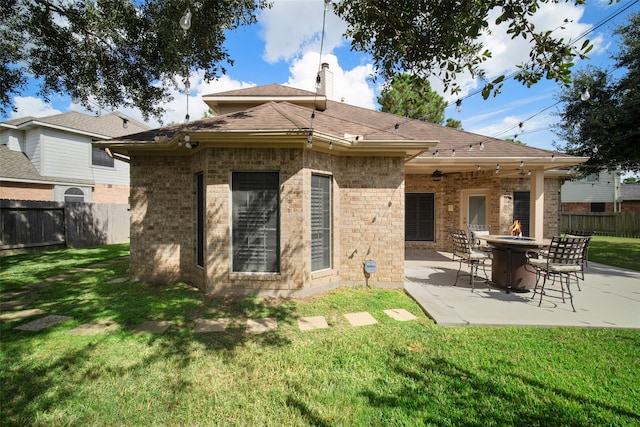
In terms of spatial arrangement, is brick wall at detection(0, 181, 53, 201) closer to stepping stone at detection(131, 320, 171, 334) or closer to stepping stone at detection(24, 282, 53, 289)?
stepping stone at detection(24, 282, 53, 289)

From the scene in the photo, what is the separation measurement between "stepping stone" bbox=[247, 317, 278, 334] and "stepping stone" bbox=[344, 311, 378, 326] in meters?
1.27

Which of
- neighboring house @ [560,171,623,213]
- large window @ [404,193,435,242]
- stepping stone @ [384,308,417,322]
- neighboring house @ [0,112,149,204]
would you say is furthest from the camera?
neighboring house @ [560,171,623,213]

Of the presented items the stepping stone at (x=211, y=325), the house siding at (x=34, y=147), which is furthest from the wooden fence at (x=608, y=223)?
the house siding at (x=34, y=147)

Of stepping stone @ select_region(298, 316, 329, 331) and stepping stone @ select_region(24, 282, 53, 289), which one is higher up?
stepping stone @ select_region(24, 282, 53, 289)

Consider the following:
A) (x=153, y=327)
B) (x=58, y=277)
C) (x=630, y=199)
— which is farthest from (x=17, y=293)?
(x=630, y=199)

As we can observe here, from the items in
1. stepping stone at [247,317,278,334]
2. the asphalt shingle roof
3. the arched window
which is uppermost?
the asphalt shingle roof

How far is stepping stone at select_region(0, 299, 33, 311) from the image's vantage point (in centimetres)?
514

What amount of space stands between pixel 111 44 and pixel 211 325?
6.94 m

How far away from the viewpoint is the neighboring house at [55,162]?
47.2 feet

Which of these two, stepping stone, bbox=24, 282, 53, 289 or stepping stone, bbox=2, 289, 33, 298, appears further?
stepping stone, bbox=24, 282, 53, 289

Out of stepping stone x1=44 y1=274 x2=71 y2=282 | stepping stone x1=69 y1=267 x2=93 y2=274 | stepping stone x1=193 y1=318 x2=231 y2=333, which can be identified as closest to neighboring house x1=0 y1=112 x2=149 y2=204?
stepping stone x1=69 y1=267 x2=93 y2=274

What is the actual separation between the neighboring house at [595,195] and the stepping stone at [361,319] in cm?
3084

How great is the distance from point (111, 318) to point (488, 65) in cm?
749

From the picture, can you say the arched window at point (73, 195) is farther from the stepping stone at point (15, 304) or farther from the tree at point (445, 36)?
the tree at point (445, 36)
